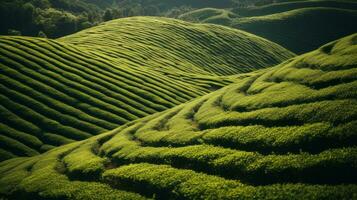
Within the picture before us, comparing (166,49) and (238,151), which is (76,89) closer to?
(238,151)

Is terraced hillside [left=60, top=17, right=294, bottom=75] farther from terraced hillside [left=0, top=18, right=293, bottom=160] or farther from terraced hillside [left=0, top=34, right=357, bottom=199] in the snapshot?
terraced hillside [left=0, top=34, right=357, bottom=199]

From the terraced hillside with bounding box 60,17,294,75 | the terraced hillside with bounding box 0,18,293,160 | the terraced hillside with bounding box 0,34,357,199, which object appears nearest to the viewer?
the terraced hillside with bounding box 0,34,357,199

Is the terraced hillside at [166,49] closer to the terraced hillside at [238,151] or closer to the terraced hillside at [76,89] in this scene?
the terraced hillside at [76,89]

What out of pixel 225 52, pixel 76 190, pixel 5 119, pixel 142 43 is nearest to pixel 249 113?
pixel 76 190

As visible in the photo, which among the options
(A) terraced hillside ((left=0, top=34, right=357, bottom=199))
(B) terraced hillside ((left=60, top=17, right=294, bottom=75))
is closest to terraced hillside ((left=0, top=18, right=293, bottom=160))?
(B) terraced hillside ((left=60, top=17, right=294, bottom=75))

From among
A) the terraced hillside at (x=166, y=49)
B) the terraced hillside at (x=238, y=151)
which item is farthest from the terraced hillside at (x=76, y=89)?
the terraced hillside at (x=238, y=151)
